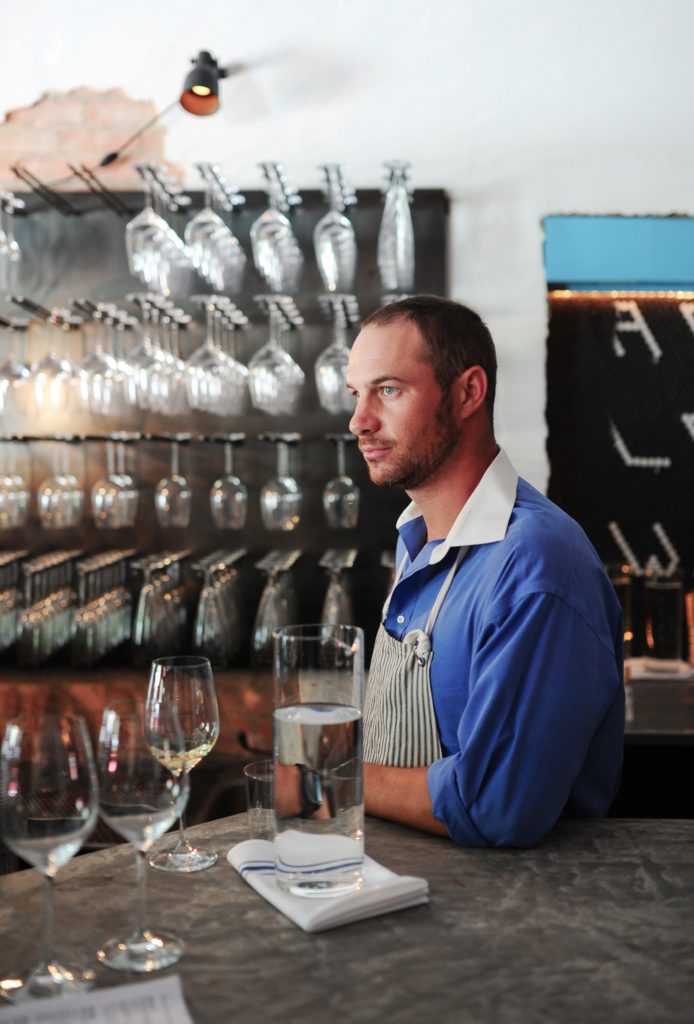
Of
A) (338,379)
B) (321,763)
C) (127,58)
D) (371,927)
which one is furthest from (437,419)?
(127,58)

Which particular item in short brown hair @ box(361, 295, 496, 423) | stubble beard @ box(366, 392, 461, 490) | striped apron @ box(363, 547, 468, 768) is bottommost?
striped apron @ box(363, 547, 468, 768)

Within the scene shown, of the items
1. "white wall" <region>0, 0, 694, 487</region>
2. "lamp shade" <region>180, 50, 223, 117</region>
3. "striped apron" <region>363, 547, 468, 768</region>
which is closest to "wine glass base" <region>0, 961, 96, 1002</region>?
"striped apron" <region>363, 547, 468, 768</region>

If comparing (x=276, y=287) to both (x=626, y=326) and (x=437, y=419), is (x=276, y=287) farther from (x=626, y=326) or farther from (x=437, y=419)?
(x=437, y=419)

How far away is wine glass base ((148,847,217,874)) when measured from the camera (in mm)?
1132

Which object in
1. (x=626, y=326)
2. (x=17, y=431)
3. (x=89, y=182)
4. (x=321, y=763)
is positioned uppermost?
(x=89, y=182)

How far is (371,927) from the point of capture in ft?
3.20

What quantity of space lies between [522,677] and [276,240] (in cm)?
208

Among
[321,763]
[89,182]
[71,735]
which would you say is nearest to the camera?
[71,735]

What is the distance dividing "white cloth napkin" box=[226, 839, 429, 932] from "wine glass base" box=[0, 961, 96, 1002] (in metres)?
0.20

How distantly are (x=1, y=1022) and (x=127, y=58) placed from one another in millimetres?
3456

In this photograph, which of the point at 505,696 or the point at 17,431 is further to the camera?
the point at 17,431

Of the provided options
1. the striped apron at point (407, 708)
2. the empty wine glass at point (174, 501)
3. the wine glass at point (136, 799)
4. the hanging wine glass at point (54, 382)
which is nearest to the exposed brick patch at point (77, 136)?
the hanging wine glass at point (54, 382)

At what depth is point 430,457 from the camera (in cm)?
169

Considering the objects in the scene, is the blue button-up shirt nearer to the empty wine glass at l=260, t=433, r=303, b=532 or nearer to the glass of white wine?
the glass of white wine
